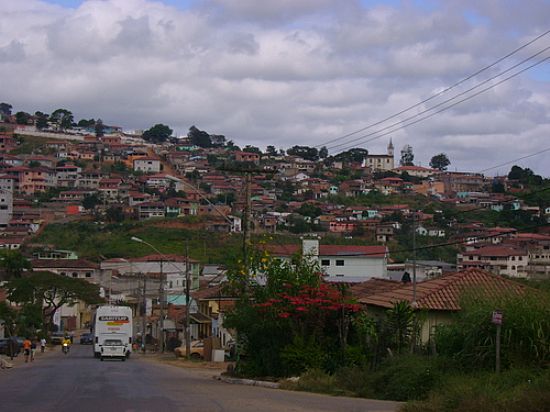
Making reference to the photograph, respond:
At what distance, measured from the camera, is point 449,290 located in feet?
104

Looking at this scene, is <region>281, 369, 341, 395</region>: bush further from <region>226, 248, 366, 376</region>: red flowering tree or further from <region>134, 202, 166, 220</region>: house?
<region>134, 202, 166, 220</region>: house

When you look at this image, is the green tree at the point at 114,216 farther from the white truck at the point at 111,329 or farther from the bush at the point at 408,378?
the bush at the point at 408,378

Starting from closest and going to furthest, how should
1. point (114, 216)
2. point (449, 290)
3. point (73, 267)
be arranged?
point (449, 290) < point (73, 267) < point (114, 216)

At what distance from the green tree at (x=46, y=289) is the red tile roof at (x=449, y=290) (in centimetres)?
4641

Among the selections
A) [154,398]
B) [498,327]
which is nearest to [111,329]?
[154,398]

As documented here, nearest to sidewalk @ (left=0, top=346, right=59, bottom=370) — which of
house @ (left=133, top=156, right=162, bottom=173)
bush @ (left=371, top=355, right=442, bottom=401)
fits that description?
bush @ (left=371, top=355, right=442, bottom=401)

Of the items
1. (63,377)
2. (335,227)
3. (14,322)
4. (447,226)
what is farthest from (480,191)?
(63,377)

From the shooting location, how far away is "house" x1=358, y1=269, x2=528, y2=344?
97.0 ft

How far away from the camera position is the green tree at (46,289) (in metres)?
75.0

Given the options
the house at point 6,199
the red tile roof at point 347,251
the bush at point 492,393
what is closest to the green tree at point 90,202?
the house at point 6,199

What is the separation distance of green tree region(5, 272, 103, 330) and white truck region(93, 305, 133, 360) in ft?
73.5

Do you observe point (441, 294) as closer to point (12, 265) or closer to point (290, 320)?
point (290, 320)

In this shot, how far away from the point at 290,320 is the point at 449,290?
5.92 meters

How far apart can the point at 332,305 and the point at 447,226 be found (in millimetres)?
71156
